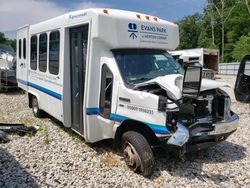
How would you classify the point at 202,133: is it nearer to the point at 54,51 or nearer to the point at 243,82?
the point at 54,51

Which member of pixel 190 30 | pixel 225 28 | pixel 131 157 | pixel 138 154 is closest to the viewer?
pixel 138 154

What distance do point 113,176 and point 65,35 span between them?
3276 millimetres

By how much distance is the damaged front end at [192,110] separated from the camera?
470 cm

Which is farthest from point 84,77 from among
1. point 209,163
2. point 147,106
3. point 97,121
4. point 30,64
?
point 30,64

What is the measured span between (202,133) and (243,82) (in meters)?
7.63

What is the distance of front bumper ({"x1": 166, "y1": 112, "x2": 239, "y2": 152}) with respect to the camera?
15.4ft

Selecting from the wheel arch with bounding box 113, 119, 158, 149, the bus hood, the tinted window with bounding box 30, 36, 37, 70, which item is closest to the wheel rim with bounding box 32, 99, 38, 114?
the tinted window with bounding box 30, 36, 37, 70

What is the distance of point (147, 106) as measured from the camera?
4.86m

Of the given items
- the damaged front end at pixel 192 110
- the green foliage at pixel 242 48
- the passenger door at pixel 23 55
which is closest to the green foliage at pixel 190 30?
the green foliage at pixel 242 48

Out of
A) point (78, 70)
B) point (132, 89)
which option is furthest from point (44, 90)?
point (132, 89)

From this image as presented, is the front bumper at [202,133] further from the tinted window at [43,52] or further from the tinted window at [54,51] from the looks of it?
the tinted window at [43,52]

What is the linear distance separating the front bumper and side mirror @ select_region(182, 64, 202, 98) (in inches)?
20.0

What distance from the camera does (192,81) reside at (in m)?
4.72

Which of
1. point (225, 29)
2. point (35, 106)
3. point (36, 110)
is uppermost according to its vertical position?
point (225, 29)
